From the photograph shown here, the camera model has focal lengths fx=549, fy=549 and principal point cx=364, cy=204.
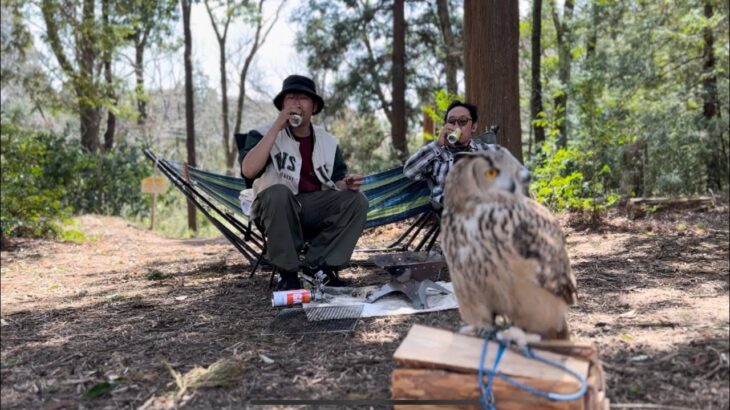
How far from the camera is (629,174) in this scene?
31.7 feet

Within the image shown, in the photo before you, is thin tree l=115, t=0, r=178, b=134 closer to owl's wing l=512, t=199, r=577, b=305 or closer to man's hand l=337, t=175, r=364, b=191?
man's hand l=337, t=175, r=364, b=191

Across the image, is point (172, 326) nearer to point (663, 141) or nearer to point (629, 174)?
point (629, 174)

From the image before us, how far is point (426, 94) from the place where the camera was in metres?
14.7

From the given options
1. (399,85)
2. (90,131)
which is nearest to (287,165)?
(399,85)

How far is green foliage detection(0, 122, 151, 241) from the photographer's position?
278 inches

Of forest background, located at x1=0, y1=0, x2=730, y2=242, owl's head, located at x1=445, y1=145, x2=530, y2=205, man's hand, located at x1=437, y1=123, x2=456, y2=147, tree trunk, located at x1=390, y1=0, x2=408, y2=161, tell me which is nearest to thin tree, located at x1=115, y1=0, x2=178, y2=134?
forest background, located at x1=0, y1=0, x2=730, y2=242

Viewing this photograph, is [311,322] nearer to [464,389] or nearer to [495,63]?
[464,389]

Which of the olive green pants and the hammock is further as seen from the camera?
the hammock

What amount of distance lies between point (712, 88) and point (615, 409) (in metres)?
10.0

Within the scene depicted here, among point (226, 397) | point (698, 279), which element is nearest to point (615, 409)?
point (226, 397)

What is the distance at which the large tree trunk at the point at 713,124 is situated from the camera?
31.3ft

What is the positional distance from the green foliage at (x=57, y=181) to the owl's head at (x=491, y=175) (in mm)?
6753

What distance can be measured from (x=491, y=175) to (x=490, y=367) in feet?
2.12

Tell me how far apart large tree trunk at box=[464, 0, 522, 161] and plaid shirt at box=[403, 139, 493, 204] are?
1.02 meters
